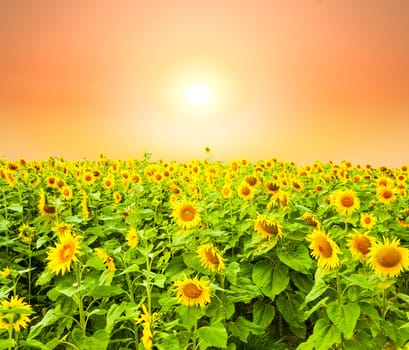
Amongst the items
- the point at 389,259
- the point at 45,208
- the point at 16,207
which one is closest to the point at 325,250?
the point at 389,259

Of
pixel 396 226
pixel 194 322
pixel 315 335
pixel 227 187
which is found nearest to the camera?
pixel 194 322

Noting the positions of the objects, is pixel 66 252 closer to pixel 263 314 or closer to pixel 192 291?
pixel 192 291

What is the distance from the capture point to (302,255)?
12.5 ft

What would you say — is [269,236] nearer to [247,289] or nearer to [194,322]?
[247,289]

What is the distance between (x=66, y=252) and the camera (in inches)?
121

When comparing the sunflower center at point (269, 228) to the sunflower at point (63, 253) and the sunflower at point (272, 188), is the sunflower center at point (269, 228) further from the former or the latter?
the sunflower at point (63, 253)

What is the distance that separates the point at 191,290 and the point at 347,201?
256cm

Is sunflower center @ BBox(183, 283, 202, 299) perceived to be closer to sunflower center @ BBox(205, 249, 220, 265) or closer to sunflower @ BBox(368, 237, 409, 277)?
sunflower center @ BBox(205, 249, 220, 265)

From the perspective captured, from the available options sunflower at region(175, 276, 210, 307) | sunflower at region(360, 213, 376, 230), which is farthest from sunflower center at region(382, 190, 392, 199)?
sunflower at region(175, 276, 210, 307)

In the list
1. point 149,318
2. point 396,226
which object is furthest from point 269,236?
point 396,226

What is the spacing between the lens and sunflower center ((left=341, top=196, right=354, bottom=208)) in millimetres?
4781

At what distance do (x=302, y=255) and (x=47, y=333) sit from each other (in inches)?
93.7

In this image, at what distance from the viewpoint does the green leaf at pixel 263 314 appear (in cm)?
406

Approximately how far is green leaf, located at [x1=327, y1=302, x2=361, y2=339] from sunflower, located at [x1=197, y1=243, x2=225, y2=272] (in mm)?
811
